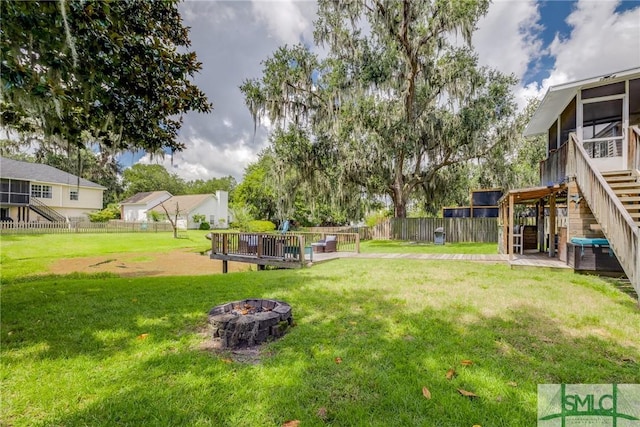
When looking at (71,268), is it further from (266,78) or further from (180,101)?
(266,78)

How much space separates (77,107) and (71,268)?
26.6ft

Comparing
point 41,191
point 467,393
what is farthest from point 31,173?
point 467,393

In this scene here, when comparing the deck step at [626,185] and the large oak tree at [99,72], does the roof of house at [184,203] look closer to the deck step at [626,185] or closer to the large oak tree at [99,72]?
the large oak tree at [99,72]

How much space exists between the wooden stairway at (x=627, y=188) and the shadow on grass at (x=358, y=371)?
3.86 meters

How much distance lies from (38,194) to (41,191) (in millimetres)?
357

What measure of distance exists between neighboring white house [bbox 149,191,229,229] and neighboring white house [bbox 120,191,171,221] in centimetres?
107

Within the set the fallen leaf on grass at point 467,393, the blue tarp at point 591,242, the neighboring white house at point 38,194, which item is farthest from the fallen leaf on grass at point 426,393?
the neighboring white house at point 38,194

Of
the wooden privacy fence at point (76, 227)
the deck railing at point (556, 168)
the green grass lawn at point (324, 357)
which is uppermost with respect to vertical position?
the deck railing at point (556, 168)

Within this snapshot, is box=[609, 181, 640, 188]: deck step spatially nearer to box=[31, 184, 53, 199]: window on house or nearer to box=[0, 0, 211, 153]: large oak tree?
box=[0, 0, 211, 153]: large oak tree

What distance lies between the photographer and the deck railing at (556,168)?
814cm

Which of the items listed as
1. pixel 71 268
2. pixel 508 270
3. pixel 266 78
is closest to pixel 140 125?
pixel 71 268

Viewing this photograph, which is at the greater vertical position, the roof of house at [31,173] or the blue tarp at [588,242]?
the roof of house at [31,173]

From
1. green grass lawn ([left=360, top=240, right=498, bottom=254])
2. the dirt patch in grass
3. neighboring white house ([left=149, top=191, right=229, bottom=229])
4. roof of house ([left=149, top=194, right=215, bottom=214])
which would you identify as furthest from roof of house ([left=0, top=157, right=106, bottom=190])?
green grass lawn ([left=360, top=240, right=498, bottom=254])

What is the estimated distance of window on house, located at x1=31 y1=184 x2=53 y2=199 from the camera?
26422 mm
